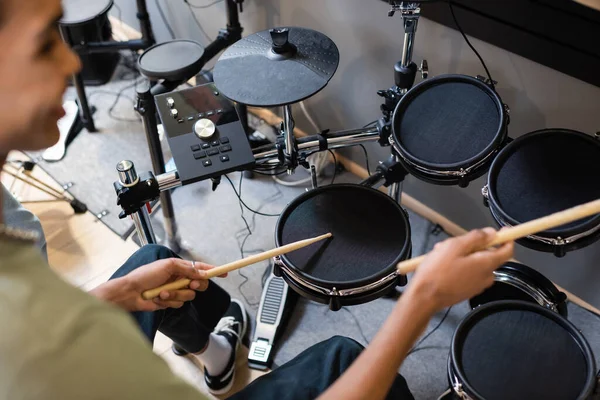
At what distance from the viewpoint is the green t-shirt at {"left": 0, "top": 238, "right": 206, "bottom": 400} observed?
62 cm

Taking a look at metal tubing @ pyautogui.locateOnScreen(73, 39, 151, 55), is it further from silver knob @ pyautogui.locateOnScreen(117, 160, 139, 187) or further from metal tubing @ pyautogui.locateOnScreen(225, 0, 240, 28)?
silver knob @ pyautogui.locateOnScreen(117, 160, 139, 187)

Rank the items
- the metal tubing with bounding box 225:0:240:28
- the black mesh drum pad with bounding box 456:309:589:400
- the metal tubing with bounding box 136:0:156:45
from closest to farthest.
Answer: the black mesh drum pad with bounding box 456:309:589:400 < the metal tubing with bounding box 225:0:240:28 < the metal tubing with bounding box 136:0:156:45

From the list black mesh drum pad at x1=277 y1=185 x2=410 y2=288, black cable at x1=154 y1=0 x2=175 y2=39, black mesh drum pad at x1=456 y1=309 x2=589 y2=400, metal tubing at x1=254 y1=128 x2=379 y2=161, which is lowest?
black cable at x1=154 y1=0 x2=175 y2=39

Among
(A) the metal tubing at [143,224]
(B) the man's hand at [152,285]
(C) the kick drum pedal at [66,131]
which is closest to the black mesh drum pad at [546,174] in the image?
(B) the man's hand at [152,285]

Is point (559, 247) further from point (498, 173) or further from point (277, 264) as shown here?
point (277, 264)

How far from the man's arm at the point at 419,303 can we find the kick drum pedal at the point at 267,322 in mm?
910

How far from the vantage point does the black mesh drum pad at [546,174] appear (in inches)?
48.5

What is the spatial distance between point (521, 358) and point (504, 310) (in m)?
0.11

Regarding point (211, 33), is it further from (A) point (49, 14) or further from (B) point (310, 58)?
(A) point (49, 14)

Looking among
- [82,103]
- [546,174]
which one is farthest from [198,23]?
[546,174]

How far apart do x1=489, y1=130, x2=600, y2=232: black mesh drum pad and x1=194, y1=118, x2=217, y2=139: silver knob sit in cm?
67

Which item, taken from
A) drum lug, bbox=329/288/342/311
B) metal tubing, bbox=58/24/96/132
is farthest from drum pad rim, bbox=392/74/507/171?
metal tubing, bbox=58/24/96/132

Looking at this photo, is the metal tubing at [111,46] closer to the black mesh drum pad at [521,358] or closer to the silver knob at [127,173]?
→ the silver knob at [127,173]

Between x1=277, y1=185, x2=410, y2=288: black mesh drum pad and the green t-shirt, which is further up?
the green t-shirt
